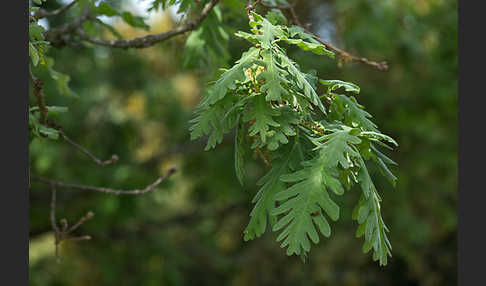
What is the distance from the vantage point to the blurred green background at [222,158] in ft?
20.6

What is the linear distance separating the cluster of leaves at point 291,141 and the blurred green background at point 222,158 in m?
3.72

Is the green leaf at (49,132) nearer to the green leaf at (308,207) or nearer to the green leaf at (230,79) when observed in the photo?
the green leaf at (230,79)

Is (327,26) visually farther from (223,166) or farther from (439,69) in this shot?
A: (223,166)

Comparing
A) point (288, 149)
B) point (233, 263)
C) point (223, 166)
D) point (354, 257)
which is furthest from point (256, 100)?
point (354, 257)

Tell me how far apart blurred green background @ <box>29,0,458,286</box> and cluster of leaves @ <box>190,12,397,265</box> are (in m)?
3.72

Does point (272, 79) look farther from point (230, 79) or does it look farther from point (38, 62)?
point (38, 62)

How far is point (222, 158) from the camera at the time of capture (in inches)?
277

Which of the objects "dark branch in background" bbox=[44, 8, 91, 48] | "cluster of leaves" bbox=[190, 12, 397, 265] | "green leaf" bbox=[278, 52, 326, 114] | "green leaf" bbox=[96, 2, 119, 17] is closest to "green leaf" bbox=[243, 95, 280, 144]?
"cluster of leaves" bbox=[190, 12, 397, 265]

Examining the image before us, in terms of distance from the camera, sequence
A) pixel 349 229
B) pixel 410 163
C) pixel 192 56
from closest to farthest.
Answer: pixel 192 56
pixel 410 163
pixel 349 229

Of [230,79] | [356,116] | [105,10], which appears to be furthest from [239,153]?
[105,10]

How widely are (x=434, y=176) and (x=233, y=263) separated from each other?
3.51 metres

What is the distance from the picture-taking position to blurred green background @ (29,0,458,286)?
6.29 metres

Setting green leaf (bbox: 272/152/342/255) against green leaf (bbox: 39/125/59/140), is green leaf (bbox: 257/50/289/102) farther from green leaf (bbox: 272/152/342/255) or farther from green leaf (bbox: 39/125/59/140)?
green leaf (bbox: 39/125/59/140)

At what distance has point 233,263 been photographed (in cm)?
782
